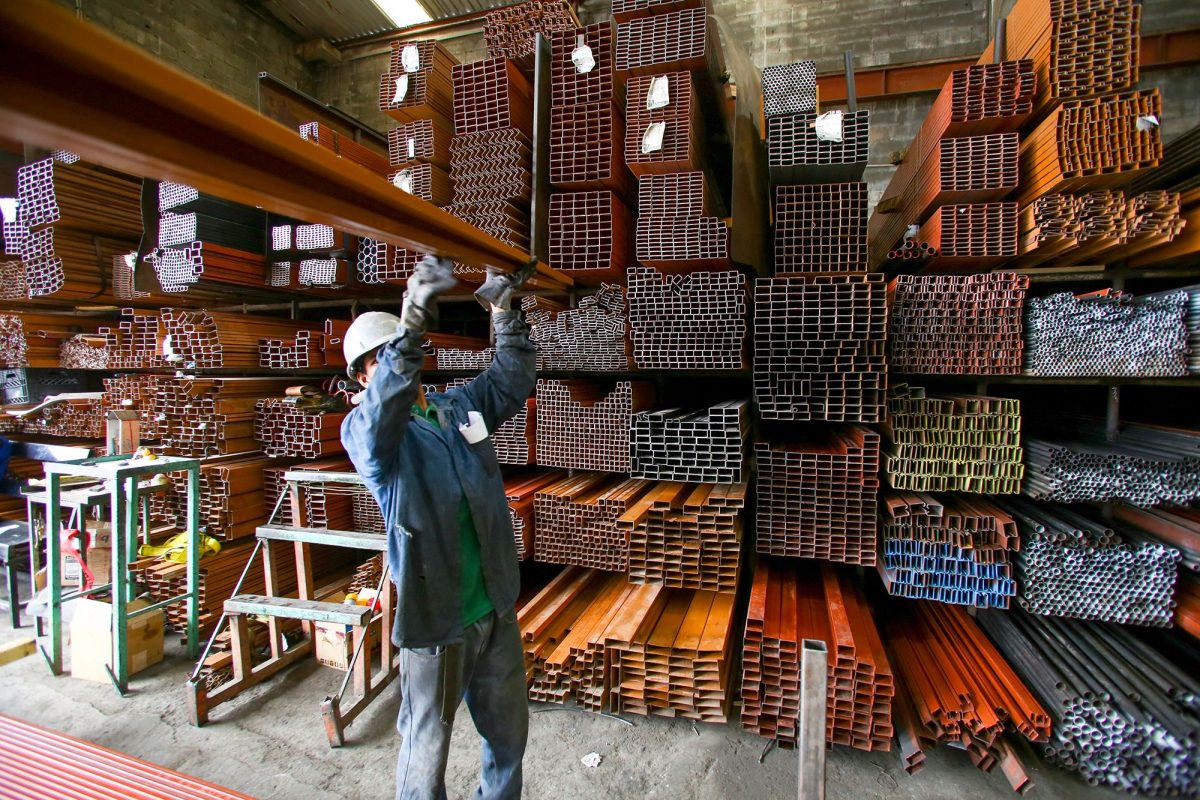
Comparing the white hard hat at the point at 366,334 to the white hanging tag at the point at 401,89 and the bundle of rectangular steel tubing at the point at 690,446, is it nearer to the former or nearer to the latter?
the bundle of rectangular steel tubing at the point at 690,446

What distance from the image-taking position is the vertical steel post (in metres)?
1.80

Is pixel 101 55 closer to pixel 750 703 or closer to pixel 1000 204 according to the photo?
pixel 750 703

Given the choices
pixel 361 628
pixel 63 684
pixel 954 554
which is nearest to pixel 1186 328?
pixel 954 554

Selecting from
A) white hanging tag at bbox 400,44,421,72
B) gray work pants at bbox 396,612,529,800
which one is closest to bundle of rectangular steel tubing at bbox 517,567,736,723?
gray work pants at bbox 396,612,529,800

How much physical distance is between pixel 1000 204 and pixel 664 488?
290cm

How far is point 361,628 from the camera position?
357cm

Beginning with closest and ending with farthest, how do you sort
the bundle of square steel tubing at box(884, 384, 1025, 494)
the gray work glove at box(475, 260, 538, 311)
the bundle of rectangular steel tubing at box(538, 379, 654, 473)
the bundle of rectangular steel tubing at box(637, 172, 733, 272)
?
the gray work glove at box(475, 260, 538, 311), the bundle of square steel tubing at box(884, 384, 1025, 494), the bundle of rectangular steel tubing at box(637, 172, 733, 272), the bundle of rectangular steel tubing at box(538, 379, 654, 473)

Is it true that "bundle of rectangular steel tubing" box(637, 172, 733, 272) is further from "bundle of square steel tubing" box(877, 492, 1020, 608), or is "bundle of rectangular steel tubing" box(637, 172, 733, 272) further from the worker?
"bundle of square steel tubing" box(877, 492, 1020, 608)

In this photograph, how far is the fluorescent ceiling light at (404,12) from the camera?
24.8 feet

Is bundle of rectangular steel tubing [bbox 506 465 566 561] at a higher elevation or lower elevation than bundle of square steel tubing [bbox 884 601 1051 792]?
higher

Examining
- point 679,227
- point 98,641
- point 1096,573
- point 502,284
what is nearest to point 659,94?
point 679,227

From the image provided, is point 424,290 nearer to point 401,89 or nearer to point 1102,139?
point 401,89

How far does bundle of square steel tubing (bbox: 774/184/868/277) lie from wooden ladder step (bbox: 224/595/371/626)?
11.5 feet

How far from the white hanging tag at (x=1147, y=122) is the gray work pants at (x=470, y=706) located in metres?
4.46
